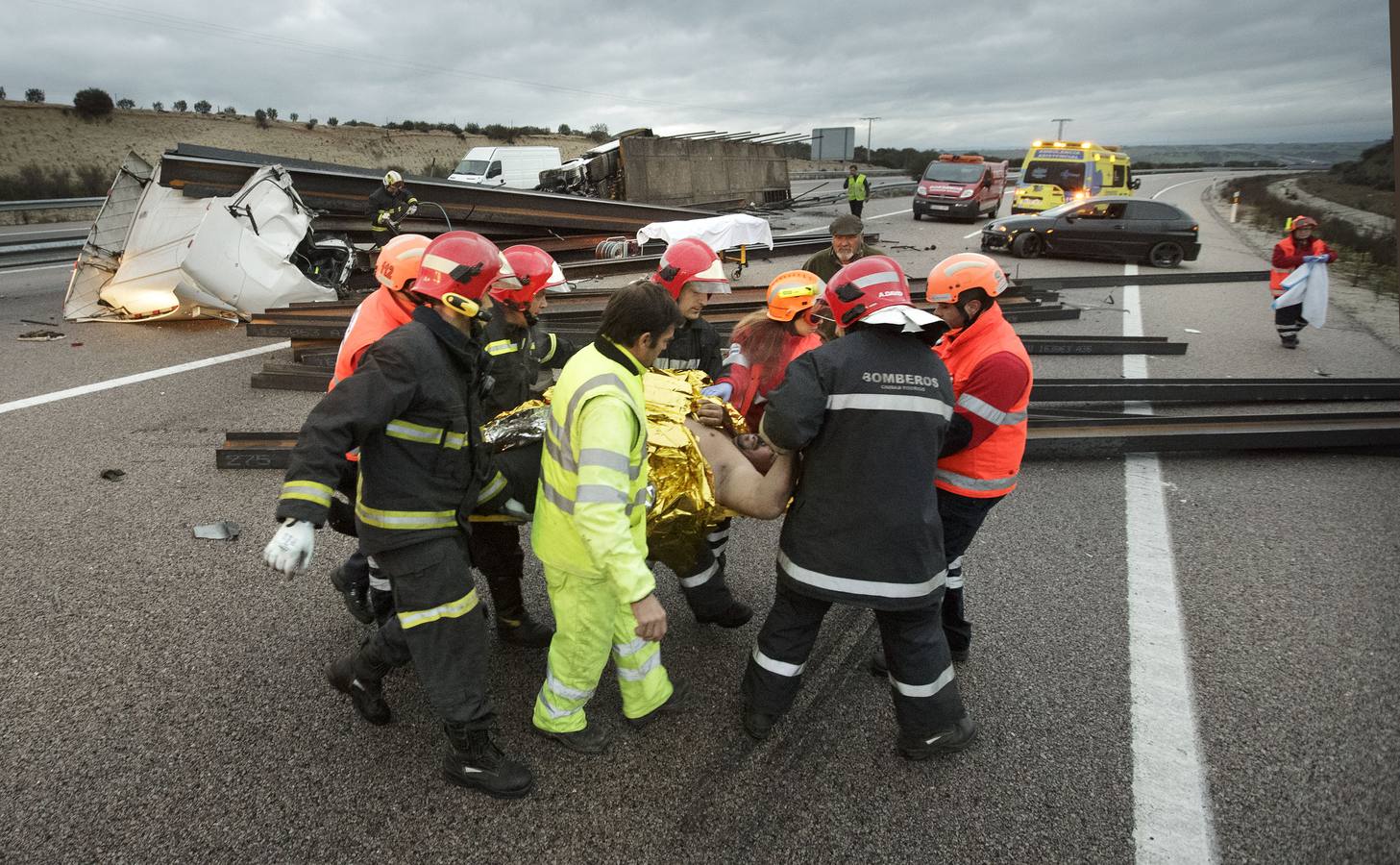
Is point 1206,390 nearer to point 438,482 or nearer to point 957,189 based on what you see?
point 438,482

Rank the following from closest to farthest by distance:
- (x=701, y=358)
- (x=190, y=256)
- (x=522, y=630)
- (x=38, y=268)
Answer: (x=522, y=630), (x=701, y=358), (x=190, y=256), (x=38, y=268)

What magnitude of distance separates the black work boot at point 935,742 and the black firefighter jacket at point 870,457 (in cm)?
56

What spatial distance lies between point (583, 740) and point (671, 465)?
1.13 m

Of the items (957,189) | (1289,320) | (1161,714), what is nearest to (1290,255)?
(1289,320)

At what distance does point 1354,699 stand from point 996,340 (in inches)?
86.0

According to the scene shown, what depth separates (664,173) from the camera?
21812mm

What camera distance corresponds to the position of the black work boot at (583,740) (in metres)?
2.88

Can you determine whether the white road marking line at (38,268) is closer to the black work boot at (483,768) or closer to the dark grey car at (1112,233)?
the black work boot at (483,768)

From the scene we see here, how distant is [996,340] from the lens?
3.06 metres

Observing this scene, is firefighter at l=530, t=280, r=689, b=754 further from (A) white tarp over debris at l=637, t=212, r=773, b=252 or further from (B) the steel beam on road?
(A) white tarp over debris at l=637, t=212, r=773, b=252

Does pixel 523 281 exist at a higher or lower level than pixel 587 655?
higher

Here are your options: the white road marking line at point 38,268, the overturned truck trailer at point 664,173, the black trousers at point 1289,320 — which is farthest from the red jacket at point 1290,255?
the white road marking line at point 38,268

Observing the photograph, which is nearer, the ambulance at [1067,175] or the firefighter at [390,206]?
the firefighter at [390,206]

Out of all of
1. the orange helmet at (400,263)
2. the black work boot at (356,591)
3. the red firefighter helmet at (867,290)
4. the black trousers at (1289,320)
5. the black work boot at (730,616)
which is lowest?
the black work boot at (730,616)
